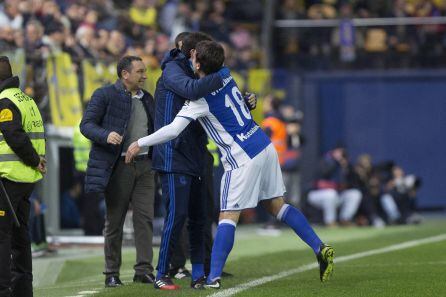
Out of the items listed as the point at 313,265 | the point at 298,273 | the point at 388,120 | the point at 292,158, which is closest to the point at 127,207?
the point at 298,273

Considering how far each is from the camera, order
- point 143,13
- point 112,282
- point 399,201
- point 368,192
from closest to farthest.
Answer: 1. point 112,282
2. point 368,192
3. point 399,201
4. point 143,13

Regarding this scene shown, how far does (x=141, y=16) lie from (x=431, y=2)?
624cm

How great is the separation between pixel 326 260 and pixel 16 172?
2.56m

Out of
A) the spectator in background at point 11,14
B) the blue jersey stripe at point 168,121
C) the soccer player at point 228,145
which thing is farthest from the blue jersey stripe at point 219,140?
the spectator in background at point 11,14

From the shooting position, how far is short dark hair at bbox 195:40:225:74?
32.1 feet

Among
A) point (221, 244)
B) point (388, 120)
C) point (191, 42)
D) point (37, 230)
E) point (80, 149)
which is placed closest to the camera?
point (221, 244)

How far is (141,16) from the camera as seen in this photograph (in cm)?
2308

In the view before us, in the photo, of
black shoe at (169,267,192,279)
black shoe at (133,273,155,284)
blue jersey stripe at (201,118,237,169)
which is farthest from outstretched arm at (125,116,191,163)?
black shoe at (169,267,192,279)

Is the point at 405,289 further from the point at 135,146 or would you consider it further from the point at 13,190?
the point at 13,190

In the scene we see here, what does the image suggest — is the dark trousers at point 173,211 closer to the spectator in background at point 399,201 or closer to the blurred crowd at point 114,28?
the blurred crowd at point 114,28

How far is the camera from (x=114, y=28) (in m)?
21.3

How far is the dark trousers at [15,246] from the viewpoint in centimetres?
904

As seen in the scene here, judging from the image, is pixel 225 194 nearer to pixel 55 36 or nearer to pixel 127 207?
pixel 127 207

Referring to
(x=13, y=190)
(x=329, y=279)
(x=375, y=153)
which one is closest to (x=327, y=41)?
(x=375, y=153)
